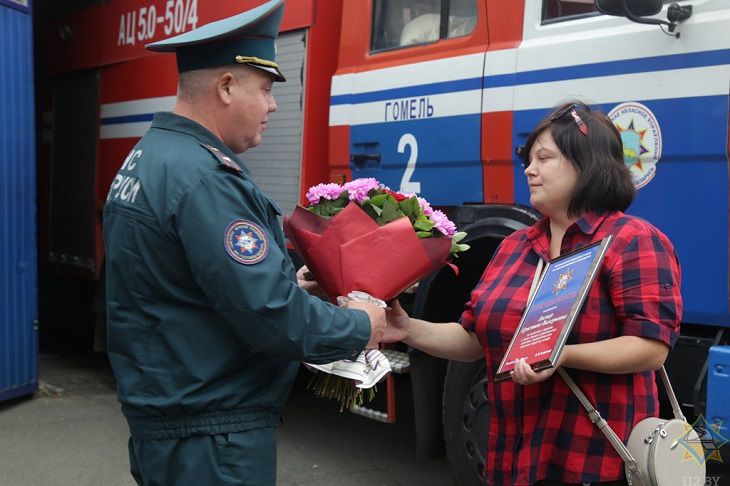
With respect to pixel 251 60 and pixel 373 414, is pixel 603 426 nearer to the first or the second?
pixel 251 60

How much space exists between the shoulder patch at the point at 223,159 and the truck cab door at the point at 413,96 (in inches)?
86.1

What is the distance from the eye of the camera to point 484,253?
13.1 feet

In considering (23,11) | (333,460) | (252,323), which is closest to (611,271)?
(252,323)

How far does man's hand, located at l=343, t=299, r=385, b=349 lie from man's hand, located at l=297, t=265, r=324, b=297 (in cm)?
32

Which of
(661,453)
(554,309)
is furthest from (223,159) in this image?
(661,453)

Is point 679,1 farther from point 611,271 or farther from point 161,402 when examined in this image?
point 161,402

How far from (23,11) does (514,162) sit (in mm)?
3582

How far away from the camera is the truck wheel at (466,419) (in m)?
3.80

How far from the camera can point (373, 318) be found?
6.97ft

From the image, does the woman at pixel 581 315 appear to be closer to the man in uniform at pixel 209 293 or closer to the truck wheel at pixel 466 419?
the man in uniform at pixel 209 293

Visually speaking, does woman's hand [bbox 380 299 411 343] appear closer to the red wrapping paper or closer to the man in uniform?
the red wrapping paper

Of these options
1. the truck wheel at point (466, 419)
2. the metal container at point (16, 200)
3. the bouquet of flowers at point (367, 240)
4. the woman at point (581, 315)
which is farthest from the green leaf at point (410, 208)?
the metal container at point (16, 200)

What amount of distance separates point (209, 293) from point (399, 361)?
2554 millimetres

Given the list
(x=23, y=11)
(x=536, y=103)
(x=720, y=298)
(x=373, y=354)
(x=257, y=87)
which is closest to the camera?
(x=257, y=87)
